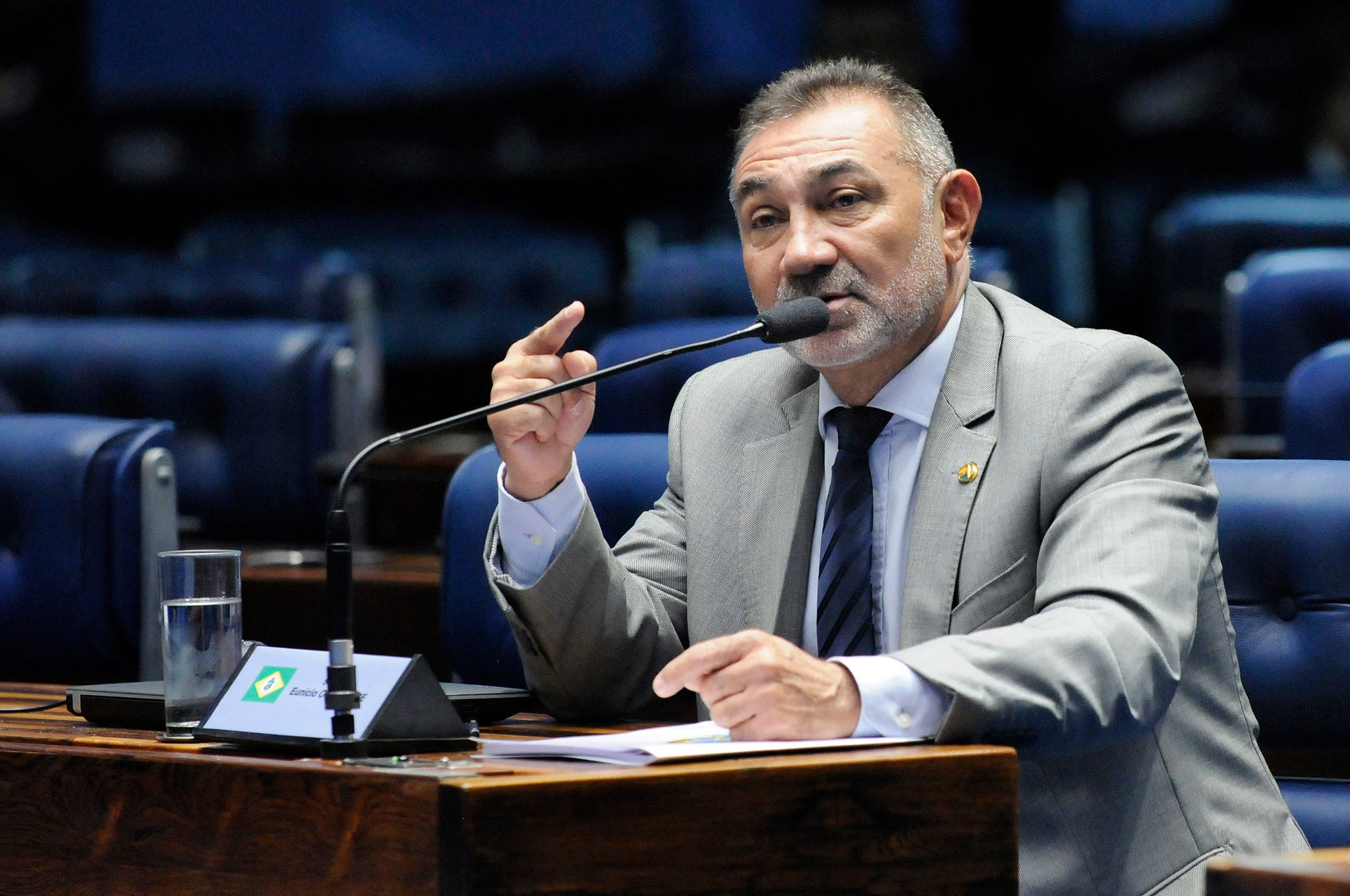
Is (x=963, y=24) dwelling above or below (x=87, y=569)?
above

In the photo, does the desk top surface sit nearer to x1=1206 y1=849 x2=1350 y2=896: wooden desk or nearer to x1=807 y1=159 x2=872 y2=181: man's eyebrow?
x1=1206 y1=849 x2=1350 y2=896: wooden desk

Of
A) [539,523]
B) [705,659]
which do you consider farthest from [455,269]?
[705,659]

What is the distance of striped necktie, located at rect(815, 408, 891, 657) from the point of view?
1680mm

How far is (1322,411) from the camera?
7.48ft

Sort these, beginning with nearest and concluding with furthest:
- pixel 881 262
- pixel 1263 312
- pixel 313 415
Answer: pixel 881 262 → pixel 313 415 → pixel 1263 312

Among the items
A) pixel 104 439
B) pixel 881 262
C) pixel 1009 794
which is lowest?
pixel 1009 794

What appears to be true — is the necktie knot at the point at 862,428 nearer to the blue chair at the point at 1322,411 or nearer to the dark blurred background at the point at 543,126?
the blue chair at the point at 1322,411

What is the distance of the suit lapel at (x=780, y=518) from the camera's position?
1.73 metres

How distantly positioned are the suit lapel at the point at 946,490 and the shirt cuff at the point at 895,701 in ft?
0.75

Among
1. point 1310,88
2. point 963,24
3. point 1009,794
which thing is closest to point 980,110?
point 963,24

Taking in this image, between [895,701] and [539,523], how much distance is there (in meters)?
0.46

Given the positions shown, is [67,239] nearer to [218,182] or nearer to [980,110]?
[218,182]

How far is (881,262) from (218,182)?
538 centimetres

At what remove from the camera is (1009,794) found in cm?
128
